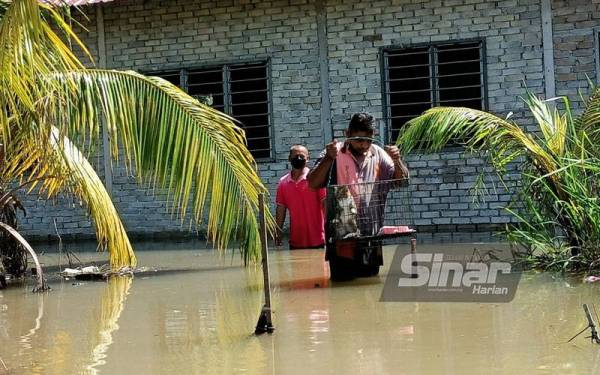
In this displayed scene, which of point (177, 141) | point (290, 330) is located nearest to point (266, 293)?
point (290, 330)

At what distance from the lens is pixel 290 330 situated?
20.9 ft

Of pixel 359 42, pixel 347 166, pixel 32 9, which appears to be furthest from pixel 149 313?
pixel 359 42

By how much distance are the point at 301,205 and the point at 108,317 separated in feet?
10.7

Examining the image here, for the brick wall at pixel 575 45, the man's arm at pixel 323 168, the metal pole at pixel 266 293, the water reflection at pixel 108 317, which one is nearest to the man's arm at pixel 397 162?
the man's arm at pixel 323 168

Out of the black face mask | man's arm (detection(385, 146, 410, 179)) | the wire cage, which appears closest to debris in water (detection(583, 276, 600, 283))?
the wire cage

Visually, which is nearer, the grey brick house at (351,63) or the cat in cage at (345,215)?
the cat in cage at (345,215)

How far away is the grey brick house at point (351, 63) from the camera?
42.9 ft

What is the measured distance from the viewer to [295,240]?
10.5 metres

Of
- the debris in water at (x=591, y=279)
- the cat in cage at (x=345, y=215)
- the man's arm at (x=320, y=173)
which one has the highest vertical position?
the man's arm at (x=320, y=173)

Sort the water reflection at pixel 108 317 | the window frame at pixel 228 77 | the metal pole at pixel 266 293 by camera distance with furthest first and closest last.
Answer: the window frame at pixel 228 77
the metal pole at pixel 266 293
the water reflection at pixel 108 317

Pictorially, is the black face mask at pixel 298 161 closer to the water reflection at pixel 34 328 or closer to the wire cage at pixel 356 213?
the wire cage at pixel 356 213

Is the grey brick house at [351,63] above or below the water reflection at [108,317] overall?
above

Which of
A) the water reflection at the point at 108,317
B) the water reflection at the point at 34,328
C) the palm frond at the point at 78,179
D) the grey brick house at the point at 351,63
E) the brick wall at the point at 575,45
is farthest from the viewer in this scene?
the grey brick house at the point at 351,63

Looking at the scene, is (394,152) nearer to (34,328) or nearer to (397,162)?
(397,162)
